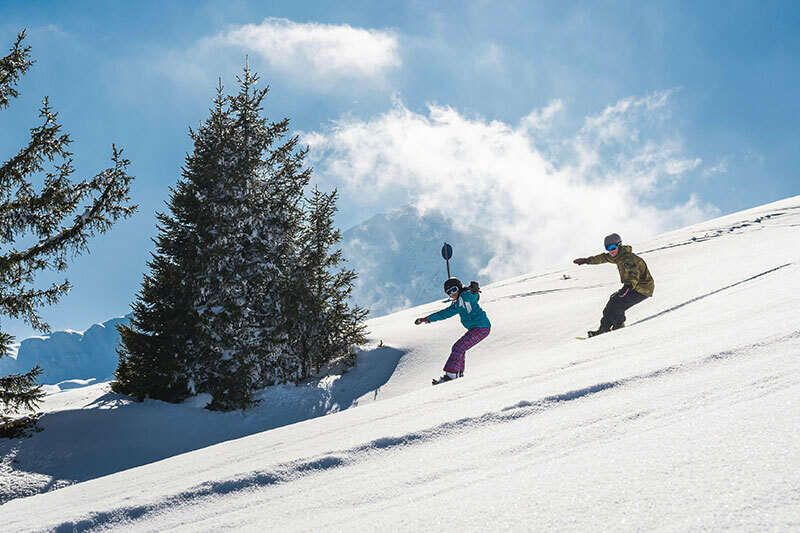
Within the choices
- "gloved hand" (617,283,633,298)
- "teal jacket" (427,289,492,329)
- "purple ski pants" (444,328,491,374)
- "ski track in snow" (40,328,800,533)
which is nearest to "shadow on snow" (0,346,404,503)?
"purple ski pants" (444,328,491,374)

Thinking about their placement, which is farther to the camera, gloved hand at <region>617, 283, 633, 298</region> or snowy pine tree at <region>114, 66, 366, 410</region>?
snowy pine tree at <region>114, 66, 366, 410</region>

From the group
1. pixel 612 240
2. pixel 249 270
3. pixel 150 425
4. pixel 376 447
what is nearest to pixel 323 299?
pixel 249 270

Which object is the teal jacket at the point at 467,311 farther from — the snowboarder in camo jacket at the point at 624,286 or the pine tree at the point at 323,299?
the pine tree at the point at 323,299

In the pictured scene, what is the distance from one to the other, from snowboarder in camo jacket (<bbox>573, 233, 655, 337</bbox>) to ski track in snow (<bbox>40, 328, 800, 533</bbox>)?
5.84 meters

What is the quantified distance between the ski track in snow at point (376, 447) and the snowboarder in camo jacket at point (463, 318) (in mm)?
5742

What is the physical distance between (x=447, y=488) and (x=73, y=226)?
10.9 meters

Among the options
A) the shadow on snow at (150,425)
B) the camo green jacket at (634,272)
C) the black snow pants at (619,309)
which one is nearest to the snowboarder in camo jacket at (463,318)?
the black snow pants at (619,309)

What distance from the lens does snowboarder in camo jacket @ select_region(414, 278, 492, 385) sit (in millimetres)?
9297

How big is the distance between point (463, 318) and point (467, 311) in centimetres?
19

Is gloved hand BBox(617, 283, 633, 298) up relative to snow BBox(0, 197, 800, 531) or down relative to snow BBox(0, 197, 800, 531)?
up

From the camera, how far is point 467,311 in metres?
9.57

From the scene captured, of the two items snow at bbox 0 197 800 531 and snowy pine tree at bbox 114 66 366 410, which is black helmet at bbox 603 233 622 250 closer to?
snow at bbox 0 197 800 531

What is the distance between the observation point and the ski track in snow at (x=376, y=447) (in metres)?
2.96

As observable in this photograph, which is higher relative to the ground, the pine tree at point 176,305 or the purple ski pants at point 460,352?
the pine tree at point 176,305
